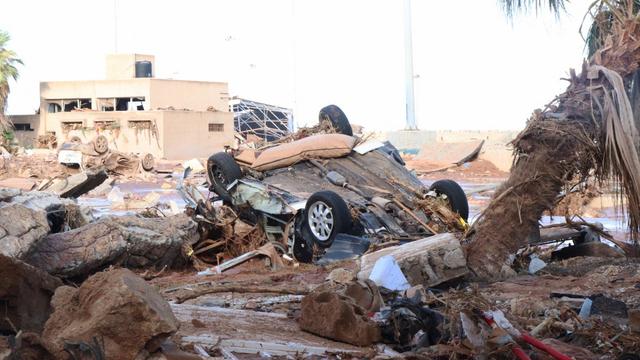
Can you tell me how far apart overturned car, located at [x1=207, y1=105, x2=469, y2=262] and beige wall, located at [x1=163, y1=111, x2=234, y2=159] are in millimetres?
37632

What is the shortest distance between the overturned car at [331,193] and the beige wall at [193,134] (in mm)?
37632

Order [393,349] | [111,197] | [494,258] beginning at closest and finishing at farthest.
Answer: [393,349] < [494,258] < [111,197]

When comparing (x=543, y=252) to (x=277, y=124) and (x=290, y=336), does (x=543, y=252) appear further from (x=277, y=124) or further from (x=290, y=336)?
(x=277, y=124)

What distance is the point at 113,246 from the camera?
395 inches

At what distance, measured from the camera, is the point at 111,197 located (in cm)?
2450

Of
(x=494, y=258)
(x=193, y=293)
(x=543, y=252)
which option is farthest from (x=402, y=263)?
(x=543, y=252)

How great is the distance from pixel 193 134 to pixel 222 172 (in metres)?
39.9

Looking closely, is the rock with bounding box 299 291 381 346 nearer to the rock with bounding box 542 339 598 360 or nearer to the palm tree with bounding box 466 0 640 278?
the rock with bounding box 542 339 598 360

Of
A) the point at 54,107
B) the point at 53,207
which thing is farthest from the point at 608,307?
the point at 54,107

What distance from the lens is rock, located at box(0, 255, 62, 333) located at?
17.0 ft

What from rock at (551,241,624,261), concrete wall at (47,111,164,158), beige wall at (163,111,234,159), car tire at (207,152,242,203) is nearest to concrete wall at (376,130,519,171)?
beige wall at (163,111,234,159)

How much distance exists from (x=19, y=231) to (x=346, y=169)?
5.43 meters

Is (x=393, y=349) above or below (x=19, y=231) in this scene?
below

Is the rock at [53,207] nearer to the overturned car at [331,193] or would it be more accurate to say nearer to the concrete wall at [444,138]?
the overturned car at [331,193]
